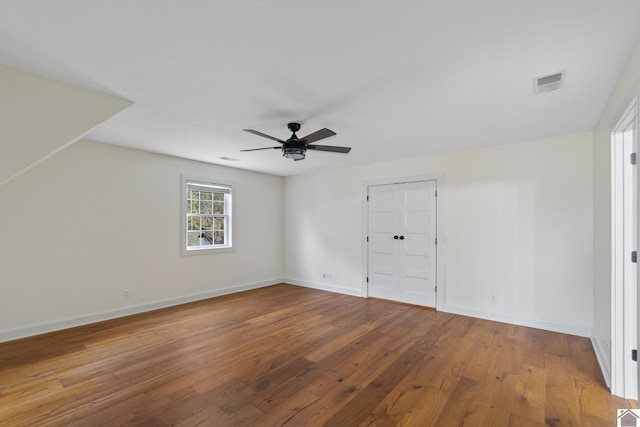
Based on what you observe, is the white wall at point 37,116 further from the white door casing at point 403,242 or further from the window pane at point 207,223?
the white door casing at point 403,242

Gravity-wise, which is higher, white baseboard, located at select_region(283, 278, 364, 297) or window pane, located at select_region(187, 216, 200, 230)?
window pane, located at select_region(187, 216, 200, 230)

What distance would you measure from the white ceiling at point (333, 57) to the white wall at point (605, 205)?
0.48 feet

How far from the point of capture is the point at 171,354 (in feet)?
9.99

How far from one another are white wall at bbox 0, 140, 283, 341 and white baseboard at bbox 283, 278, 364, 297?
1.49 m

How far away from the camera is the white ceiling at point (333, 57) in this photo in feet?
5.14

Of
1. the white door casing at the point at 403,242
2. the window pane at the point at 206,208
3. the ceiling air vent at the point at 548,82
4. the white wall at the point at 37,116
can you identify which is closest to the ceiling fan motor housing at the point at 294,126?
the white wall at the point at 37,116

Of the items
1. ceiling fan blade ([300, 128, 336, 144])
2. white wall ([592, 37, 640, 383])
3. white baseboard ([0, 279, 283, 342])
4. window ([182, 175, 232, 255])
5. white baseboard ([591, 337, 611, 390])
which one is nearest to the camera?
white wall ([592, 37, 640, 383])

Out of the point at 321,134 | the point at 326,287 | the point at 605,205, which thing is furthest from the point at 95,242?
the point at 605,205

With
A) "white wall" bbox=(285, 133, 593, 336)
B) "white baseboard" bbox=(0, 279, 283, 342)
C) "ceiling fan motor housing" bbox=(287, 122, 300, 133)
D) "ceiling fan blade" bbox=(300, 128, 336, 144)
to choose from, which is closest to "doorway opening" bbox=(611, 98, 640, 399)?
"white wall" bbox=(285, 133, 593, 336)

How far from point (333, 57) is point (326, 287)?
15.9 feet

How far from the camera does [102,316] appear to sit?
4.08 metres

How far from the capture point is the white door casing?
4.75 meters

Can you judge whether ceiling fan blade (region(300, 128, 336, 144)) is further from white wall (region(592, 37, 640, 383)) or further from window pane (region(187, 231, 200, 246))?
window pane (region(187, 231, 200, 246))

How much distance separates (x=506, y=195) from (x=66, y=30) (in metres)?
4.84
